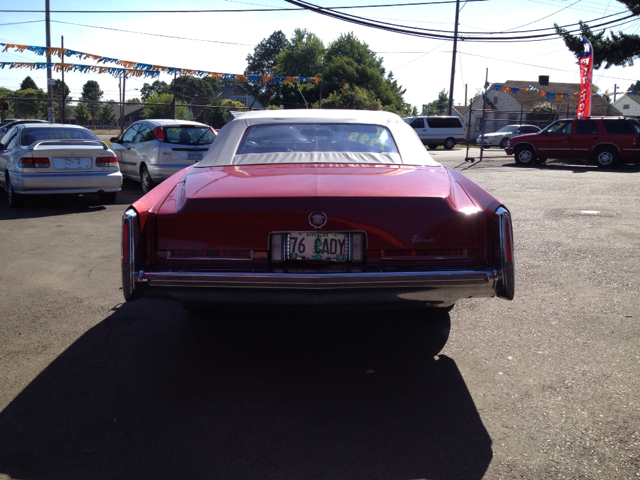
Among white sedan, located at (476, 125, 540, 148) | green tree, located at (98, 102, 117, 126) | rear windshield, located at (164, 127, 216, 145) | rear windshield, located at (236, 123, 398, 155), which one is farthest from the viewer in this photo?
white sedan, located at (476, 125, 540, 148)

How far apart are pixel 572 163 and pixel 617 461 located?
20.3m

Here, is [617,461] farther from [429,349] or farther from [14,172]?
[14,172]

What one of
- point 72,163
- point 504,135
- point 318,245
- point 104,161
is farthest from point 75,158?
point 504,135

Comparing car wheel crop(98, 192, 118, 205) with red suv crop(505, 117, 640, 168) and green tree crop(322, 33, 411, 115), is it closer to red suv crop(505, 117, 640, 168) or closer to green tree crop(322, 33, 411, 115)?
red suv crop(505, 117, 640, 168)

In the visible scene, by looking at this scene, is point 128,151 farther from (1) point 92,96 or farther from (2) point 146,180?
(1) point 92,96

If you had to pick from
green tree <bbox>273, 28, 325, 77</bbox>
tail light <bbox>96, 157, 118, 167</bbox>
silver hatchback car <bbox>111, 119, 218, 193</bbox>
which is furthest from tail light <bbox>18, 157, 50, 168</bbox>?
green tree <bbox>273, 28, 325, 77</bbox>

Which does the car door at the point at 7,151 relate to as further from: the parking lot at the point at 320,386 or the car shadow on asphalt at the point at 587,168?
the car shadow on asphalt at the point at 587,168

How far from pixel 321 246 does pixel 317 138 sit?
147cm

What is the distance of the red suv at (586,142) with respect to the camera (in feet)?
58.2

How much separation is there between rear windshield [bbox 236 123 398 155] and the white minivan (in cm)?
2877

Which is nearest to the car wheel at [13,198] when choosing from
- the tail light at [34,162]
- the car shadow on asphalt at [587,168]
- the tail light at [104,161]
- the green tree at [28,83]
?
the tail light at [34,162]

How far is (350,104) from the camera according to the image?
45875mm

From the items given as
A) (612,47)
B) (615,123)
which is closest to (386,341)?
(615,123)

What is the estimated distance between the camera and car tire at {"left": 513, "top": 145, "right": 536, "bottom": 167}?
1950 centimetres
